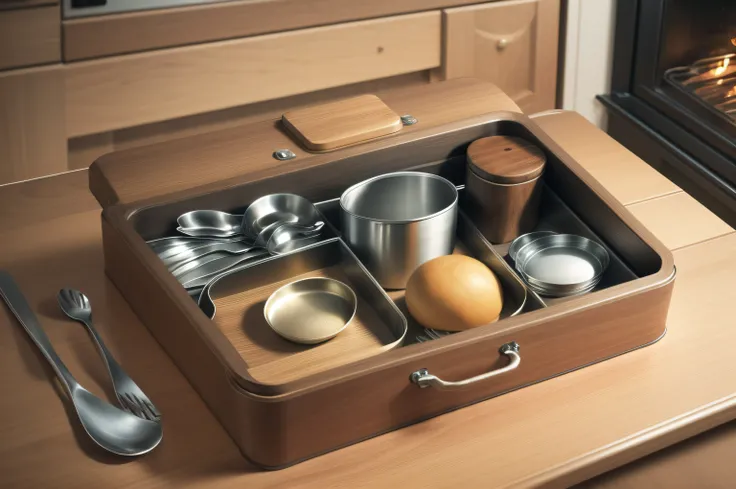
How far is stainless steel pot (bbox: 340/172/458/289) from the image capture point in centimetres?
110

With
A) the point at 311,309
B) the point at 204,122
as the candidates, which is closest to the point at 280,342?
the point at 311,309

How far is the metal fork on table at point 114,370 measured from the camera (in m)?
0.96

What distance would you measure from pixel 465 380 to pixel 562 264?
24cm

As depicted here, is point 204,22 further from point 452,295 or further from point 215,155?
point 452,295

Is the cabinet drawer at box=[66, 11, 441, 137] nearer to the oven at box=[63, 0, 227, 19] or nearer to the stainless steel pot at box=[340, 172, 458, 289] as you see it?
the oven at box=[63, 0, 227, 19]

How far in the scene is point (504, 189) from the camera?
1184 millimetres

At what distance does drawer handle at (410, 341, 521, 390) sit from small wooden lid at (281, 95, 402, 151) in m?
0.39

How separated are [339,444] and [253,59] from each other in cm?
122

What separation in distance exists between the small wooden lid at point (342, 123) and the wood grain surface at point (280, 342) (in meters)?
0.20

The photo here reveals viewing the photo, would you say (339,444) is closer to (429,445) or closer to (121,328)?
(429,445)

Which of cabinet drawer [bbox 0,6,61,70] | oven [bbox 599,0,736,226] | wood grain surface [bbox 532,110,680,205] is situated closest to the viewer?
wood grain surface [bbox 532,110,680,205]

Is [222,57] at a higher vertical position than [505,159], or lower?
lower

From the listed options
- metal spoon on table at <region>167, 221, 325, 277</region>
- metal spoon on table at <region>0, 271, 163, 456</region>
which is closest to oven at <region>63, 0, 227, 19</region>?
metal spoon on table at <region>167, 221, 325, 277</region>

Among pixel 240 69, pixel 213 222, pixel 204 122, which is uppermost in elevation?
pixel 213 222
